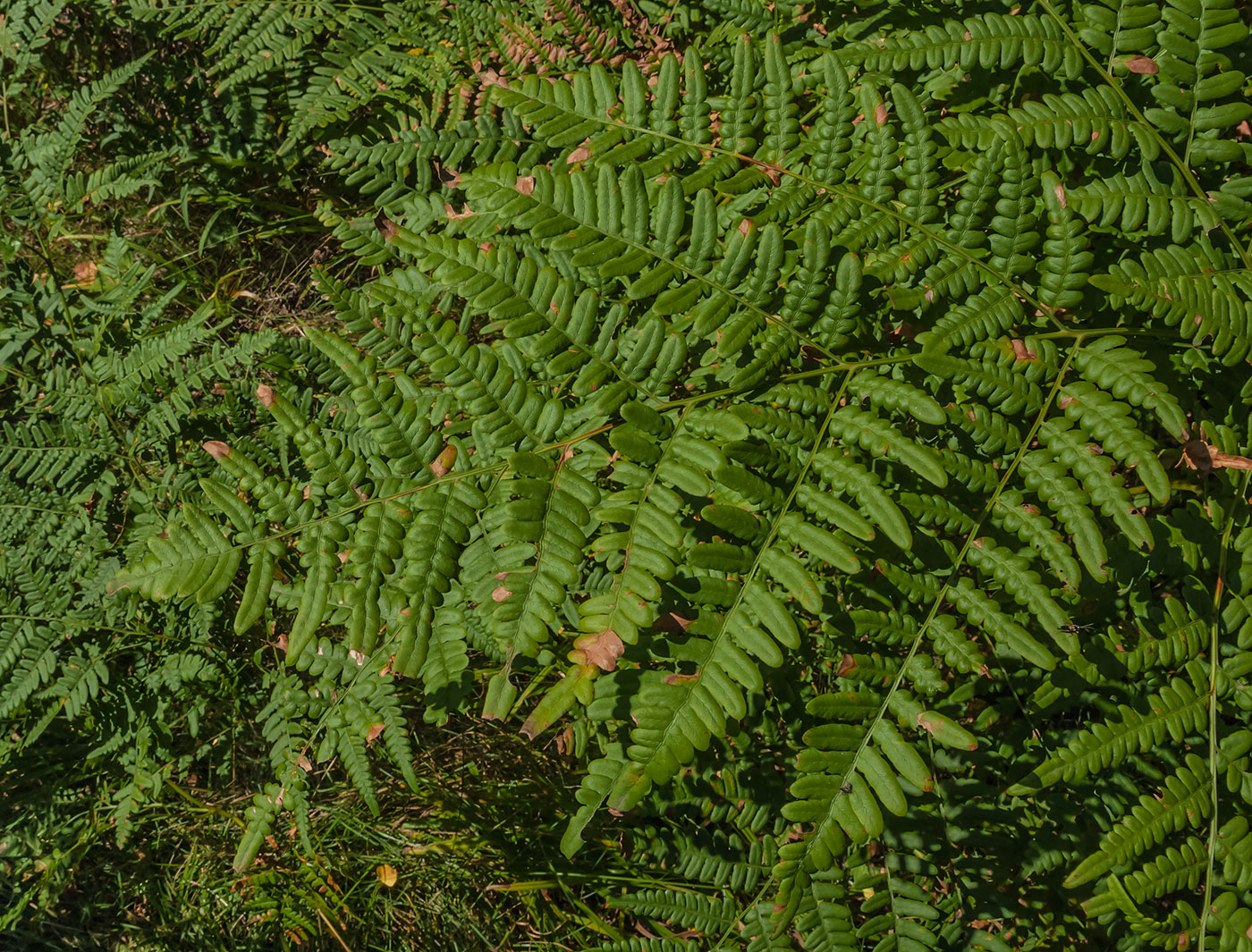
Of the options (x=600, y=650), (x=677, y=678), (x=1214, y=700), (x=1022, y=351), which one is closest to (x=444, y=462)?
(x=600, y=650)

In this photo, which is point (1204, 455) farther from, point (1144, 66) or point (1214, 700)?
point (1144, 66)

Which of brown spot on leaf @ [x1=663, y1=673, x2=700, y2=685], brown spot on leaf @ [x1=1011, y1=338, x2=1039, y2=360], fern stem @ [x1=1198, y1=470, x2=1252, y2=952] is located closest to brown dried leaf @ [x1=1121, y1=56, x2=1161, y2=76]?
brown spot on leaf @ [x1=1011, y1=338, x2=1039, y2=360]

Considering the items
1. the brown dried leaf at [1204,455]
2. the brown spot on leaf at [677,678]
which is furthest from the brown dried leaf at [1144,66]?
the brown spot on leaf at [677,678]

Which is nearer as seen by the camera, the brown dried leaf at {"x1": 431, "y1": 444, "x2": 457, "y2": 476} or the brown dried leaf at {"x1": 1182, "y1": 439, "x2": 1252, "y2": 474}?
the brown dried leaf at {"x1": 431, "y1": 444, "x2": 457, "y2": 476}

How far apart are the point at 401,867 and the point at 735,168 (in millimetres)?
2742

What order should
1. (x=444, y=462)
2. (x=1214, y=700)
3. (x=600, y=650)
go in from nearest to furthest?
(x=600, y=650) < (x=444, y=462) < (x=1214, y=700)

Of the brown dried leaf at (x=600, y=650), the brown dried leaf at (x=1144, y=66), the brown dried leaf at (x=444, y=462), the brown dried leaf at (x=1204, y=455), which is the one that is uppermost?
the brown dried leaf at (x=1144, y=66)

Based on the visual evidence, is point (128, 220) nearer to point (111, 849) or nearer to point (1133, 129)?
point (111, 849)

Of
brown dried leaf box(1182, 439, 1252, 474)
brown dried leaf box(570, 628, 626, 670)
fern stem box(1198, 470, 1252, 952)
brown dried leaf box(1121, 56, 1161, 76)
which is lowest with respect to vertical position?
fern stem box(1198, 470, 1252, 952)

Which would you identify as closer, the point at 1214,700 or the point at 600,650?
the point at 600,650

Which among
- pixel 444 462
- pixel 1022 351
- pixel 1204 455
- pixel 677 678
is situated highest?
pixel 1022 351

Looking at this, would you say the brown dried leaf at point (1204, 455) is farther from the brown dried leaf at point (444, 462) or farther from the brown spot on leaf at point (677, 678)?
the brown dried leaf at point (444, 462)

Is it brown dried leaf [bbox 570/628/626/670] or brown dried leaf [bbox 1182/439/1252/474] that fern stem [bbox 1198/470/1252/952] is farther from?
brown dried leaf [bbox 570/628/626/670]

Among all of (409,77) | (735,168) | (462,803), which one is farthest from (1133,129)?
(462,803)
